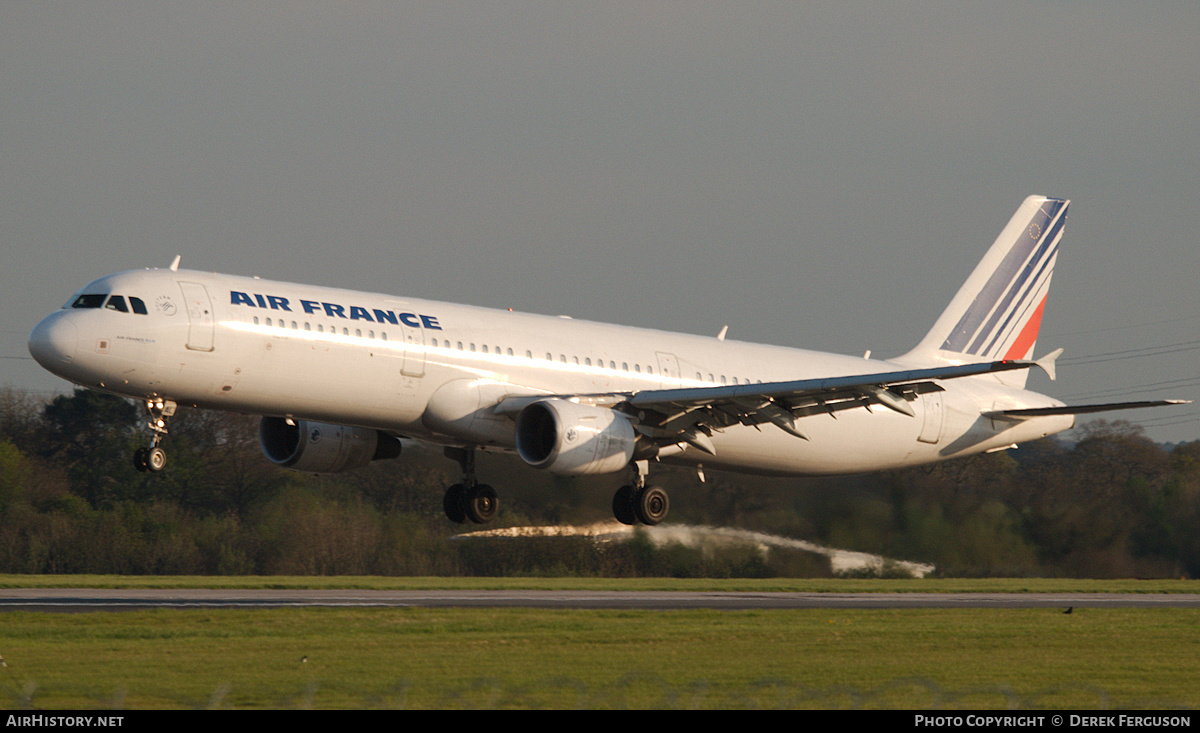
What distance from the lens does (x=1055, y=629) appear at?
987 inches

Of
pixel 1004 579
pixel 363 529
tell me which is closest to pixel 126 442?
pixel 363 529

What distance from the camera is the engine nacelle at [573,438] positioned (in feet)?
95.6

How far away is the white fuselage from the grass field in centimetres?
456

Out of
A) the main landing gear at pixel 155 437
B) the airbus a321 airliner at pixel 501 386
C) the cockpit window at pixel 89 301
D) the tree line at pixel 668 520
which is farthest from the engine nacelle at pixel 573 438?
the cockpit window at pixel 89 301

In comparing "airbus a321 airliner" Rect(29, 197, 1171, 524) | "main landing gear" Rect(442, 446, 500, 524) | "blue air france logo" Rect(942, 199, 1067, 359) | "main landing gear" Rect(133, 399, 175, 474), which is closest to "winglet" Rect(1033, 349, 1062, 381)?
"airbus a321 airliner" Rect(29, 197, 1171, 524)

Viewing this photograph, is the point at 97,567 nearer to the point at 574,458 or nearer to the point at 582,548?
the point at 582,548

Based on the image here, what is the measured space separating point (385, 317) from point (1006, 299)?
67.2 ft

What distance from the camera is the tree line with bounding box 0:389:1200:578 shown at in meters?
37.3

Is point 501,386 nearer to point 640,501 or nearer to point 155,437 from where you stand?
point 640,501

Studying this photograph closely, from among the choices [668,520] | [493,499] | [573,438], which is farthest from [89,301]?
[668,520]

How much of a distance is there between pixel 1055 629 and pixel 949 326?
16.8 metres

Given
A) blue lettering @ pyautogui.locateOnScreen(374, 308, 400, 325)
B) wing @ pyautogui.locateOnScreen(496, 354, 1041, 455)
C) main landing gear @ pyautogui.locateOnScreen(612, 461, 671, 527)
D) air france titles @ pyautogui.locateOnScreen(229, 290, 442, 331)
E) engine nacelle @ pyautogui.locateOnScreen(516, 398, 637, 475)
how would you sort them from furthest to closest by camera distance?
main landing gear @ pyautogui.locateOnScreen(612, 461, 671, 527) < wing @ pyautogui.locateOnScreen(496, 354, 1041, 455) < engine nacelle @ pyautogui.locateOnScreen(516, 398, 637, 475) < blue lettering @ pyautogui.locateOnScreen(374, 308, 400, 325) < air france titles @ pyautogui.locateOnScreen(229, 290, 442, 331)

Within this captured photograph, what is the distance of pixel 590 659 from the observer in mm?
19188

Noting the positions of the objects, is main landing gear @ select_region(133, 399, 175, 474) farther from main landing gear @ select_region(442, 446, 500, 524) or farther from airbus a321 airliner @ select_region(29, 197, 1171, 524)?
main landing gear @ select_region(442, 446, 500, 524)
